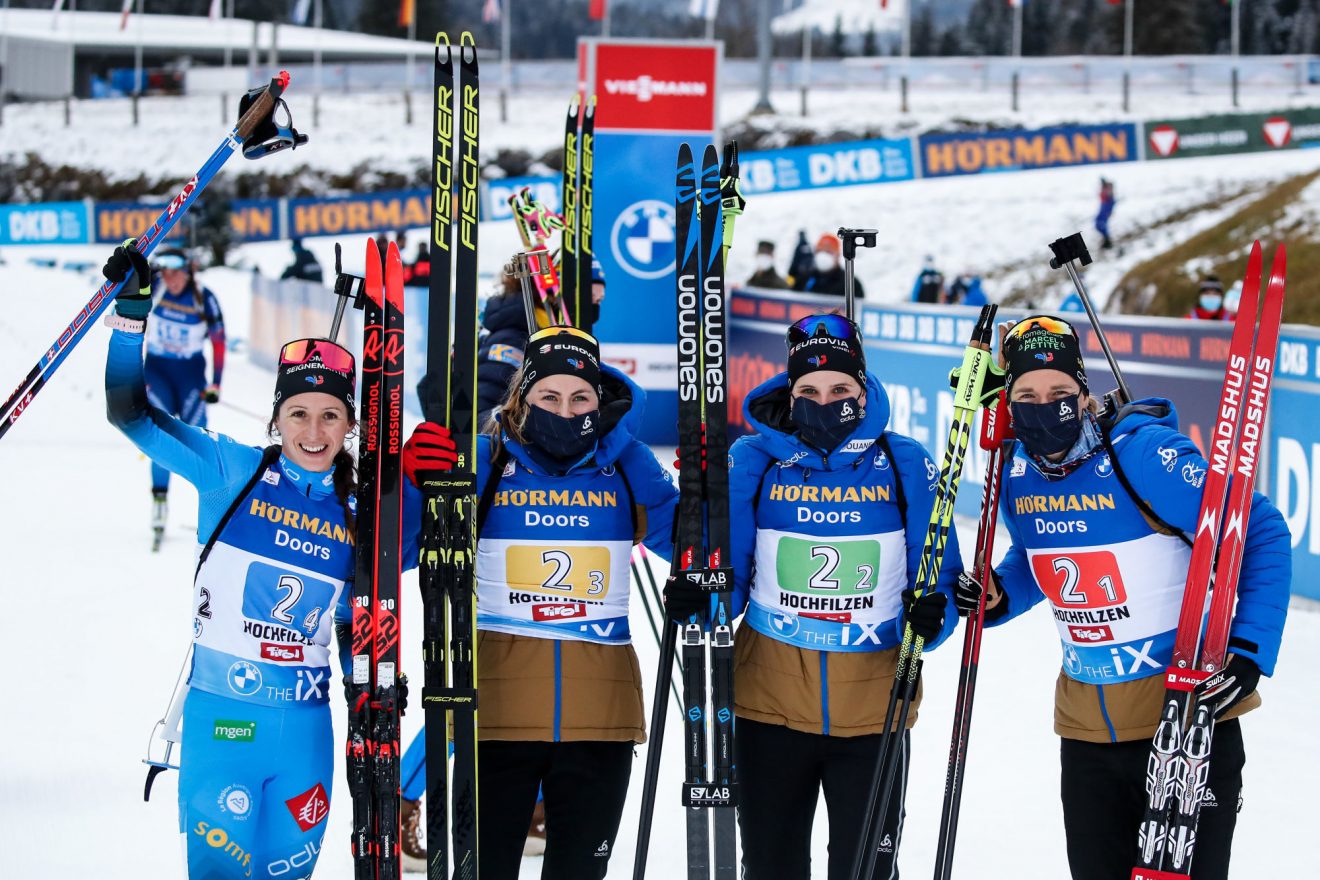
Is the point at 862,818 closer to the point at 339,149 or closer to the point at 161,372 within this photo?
the point at 161,372

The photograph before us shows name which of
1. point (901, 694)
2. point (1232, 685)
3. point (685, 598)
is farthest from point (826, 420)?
point (1232, 685)

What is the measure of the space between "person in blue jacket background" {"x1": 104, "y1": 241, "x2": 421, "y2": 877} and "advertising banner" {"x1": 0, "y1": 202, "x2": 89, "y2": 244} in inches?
1115

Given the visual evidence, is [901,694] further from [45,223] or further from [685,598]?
[45,223]

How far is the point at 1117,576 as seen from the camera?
329cm

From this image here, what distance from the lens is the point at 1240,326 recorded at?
346 cm

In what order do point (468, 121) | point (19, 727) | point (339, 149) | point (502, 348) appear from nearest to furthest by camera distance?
point (468, 121) → point (502, 348) → point (19, 727) → point (339, 149)

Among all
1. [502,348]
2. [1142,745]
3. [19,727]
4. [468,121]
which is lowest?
[19,727]

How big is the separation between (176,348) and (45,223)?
917 inches

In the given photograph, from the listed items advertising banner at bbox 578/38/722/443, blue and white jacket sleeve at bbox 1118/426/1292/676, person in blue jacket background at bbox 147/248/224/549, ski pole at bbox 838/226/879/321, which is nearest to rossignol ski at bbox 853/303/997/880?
blue and white jacket sleeve at bbox 1118/426/1292/676

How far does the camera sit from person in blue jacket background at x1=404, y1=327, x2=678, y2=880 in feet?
10.9

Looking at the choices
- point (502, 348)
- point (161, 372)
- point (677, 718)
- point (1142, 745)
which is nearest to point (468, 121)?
point (502, 348)

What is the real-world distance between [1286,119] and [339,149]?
2512 centimetres

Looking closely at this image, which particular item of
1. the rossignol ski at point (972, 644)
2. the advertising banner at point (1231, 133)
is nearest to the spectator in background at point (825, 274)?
the rossignol ski at point (972, 644)

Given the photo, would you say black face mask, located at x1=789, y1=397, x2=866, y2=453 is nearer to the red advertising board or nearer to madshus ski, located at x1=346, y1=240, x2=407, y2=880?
madshus ski, located at x1=346, y1=240, x2=407, y2=880
